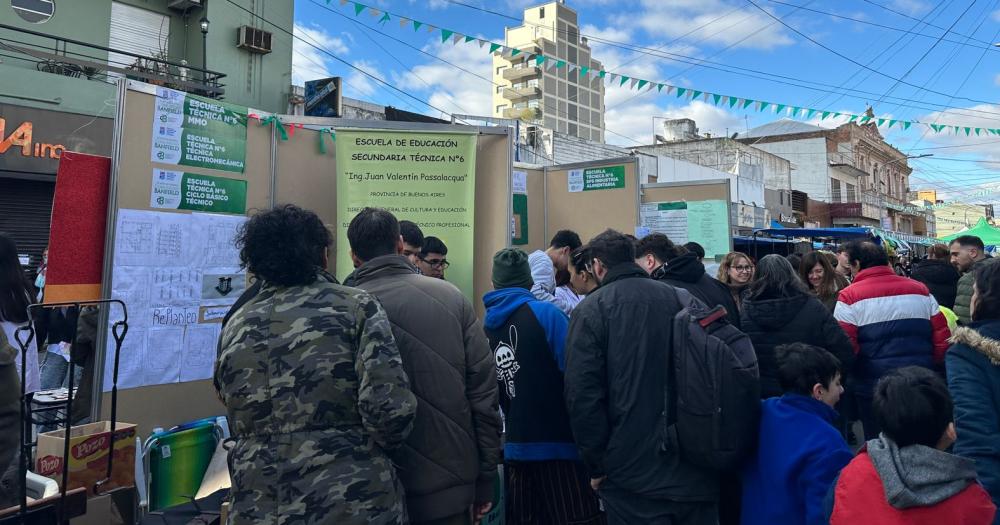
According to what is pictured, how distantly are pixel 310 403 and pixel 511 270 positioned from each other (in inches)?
51.9

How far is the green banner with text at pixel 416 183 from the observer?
159 inches

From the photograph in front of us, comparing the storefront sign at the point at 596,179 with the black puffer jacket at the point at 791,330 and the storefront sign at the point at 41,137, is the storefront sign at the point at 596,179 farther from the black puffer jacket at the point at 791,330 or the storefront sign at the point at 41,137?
the storefront sign at the point at 41,137

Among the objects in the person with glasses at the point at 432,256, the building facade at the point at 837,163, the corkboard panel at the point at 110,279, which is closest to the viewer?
the corkboard panel at the point at 110,279

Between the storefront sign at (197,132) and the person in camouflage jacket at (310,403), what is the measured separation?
2002 mm

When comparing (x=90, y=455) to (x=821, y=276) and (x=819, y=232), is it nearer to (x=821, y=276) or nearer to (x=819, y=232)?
(x=821, y=276)

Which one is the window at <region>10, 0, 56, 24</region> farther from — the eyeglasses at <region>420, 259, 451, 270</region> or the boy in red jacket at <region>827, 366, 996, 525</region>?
the boy in red jacket at <region>827, 366, 996, 525</region>

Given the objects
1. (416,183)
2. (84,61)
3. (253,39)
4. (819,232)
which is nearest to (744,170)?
(819,232)

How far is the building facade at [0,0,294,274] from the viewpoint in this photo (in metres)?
9.98

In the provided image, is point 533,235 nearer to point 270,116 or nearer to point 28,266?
point 270,116

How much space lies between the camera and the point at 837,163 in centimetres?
3316

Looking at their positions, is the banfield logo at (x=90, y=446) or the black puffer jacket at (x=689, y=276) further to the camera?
the black puffer jacket at (x=689, y=276)

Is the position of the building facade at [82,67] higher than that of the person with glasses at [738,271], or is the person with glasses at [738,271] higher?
the building facade at [82,67]

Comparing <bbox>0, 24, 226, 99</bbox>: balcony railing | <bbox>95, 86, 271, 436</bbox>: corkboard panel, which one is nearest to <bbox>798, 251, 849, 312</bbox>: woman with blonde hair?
<bbox>95, 86, 271, 436</bbox>: corkboard panel

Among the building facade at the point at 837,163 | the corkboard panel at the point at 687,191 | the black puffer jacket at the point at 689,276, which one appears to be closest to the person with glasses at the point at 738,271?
the black puffer jacket at the point at 689,276
